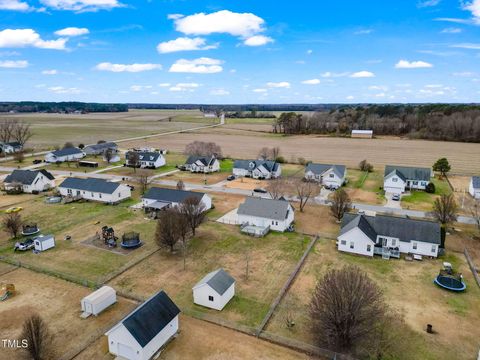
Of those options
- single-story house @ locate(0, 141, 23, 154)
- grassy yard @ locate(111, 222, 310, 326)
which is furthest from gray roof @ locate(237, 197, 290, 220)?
single-story house @ locate(0, 141, 23, 154)

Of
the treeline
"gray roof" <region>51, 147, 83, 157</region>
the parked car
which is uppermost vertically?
the treeline

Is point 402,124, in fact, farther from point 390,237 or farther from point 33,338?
point 33,338

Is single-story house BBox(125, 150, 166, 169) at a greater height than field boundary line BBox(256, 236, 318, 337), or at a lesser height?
greater

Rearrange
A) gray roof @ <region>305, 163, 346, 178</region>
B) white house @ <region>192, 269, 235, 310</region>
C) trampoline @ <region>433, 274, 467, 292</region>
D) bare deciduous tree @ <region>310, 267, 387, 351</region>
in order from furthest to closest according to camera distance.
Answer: gray roof @ <region>305, 163, 346, 178</region>
trampoline @ <region>433, 274, 467, 292</region>
white house @ <region>192, 269, 235, 310</region>
bare deciduous tree @ <region>310, 267, 387, 351</region>

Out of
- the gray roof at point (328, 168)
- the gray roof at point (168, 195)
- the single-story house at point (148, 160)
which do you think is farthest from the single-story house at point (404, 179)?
the single-story house at point (148, 160)

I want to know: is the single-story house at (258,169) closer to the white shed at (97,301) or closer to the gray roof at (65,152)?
the gray roof at (65,152)

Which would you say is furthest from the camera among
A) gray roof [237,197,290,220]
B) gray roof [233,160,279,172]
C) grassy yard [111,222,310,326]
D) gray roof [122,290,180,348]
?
gray roof [233,160,279,172]

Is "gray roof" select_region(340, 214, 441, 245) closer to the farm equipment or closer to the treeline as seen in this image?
the farm equipment

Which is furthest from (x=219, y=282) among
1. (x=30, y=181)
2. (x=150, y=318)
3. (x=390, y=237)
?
(x=30, y=181)
